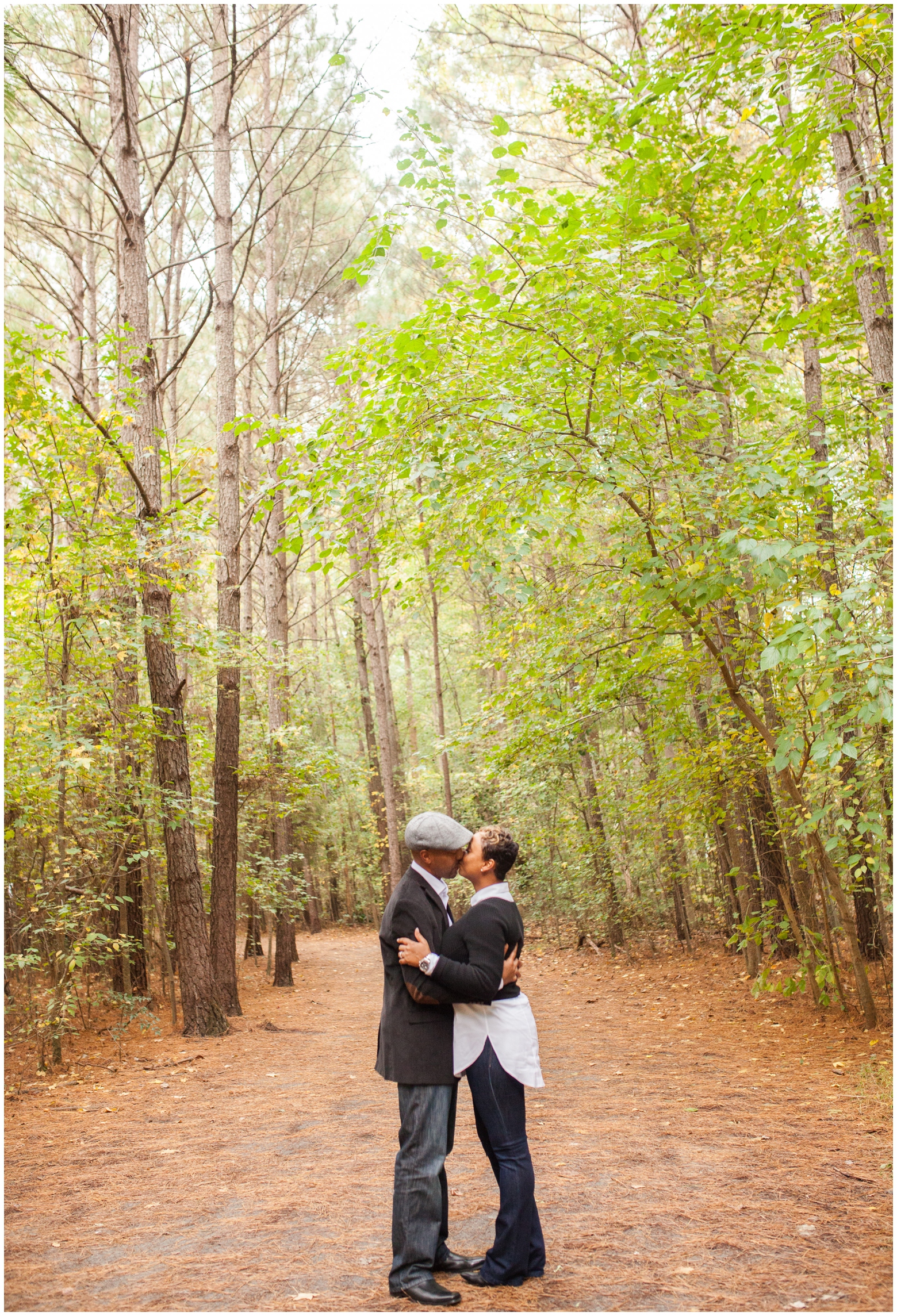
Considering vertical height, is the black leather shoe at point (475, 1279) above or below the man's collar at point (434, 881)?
below

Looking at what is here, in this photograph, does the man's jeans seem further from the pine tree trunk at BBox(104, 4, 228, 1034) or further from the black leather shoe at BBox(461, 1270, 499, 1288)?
the pine tree trunk at BBox(104, 4, 228, 1034)

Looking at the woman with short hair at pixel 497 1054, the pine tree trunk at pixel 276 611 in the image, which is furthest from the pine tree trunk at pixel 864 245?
the pine tree trunk at pixel 276 611

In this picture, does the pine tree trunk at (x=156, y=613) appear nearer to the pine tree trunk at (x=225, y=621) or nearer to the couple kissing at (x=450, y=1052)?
the pine tree trunk at (x=225, y=621)

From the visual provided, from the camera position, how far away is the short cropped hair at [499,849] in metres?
3.12

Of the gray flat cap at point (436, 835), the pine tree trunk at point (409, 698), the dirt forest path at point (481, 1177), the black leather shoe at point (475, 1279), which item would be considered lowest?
the dirt forest path at point (481, 1177)

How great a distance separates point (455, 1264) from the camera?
9.95ft

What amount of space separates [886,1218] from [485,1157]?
1.99 m

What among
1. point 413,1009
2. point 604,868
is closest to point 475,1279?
point 413,1009

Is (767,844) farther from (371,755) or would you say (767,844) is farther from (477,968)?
(371,755)

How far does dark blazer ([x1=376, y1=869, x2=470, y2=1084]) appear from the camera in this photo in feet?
9.71

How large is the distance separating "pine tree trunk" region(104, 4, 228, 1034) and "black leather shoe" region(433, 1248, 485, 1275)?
16.9 ft

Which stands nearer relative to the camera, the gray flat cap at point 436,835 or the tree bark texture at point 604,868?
the gray flat cap at point 436,835

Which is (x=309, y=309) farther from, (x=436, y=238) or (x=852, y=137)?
(x=852, y=137)

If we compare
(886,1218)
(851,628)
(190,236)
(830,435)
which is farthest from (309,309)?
(886,1218)
